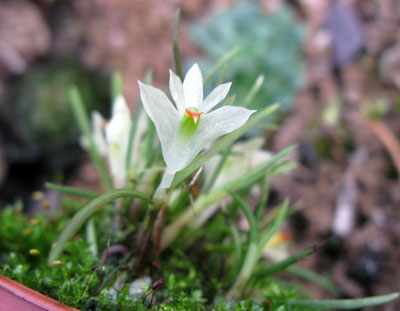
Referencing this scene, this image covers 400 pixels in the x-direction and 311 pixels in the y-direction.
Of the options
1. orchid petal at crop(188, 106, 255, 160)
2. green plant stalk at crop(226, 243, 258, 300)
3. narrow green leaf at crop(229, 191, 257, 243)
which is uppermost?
orchid petal at crop(188, 106, 255, 160)

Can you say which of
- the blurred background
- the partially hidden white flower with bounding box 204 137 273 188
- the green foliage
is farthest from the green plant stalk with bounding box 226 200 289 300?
the green foliage

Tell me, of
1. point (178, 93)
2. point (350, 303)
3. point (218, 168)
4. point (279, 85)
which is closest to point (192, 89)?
point (178, 93)

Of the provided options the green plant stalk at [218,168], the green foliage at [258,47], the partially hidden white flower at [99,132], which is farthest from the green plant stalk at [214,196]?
the green foliage at [258,47]

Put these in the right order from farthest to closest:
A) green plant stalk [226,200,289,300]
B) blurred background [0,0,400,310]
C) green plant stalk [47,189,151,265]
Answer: blurred background [0,0,400,310] → green plant stalk [226,200,289,300] → green plant stalk [47,189,151,265]

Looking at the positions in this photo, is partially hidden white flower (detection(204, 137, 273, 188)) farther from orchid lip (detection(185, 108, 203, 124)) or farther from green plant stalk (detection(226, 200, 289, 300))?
orchid lip (detection(185, 108, 203, 124))

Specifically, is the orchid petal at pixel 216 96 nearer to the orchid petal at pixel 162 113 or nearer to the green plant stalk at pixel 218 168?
the orchid petal at pixel 162 113

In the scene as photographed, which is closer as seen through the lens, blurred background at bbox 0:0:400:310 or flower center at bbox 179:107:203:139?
flower center at bbox 179:107:203:139

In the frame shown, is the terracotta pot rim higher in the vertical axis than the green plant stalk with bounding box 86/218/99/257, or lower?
lower
